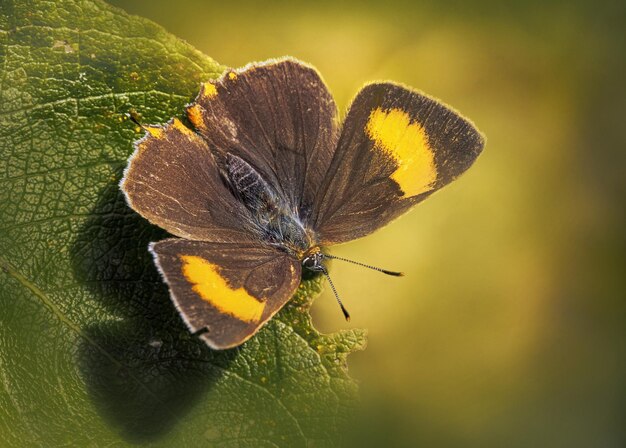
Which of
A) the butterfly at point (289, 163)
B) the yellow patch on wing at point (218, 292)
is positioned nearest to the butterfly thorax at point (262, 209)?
the butterfly at point (289, 163)

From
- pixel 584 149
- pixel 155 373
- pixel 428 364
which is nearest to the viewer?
pixel 155 373

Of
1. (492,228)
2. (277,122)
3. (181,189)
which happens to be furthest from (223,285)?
(492,228)

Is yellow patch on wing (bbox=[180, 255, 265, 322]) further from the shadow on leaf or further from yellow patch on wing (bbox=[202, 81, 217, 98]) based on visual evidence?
yellow patch on wing (bbox=[202, 81, 217, 98])

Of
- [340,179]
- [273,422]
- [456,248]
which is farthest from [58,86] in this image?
[456,248]

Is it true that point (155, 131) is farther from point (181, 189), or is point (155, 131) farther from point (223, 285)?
point (223, 285)

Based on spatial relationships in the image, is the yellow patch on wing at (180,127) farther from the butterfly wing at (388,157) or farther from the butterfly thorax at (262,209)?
the butterfly wing at (388,157)

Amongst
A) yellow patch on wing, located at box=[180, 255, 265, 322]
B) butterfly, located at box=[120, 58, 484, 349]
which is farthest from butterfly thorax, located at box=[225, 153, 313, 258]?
yellow patch on wing, located at box=[180, 255, 265, 322]

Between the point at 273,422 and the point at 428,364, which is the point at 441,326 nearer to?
the point at 428,364
